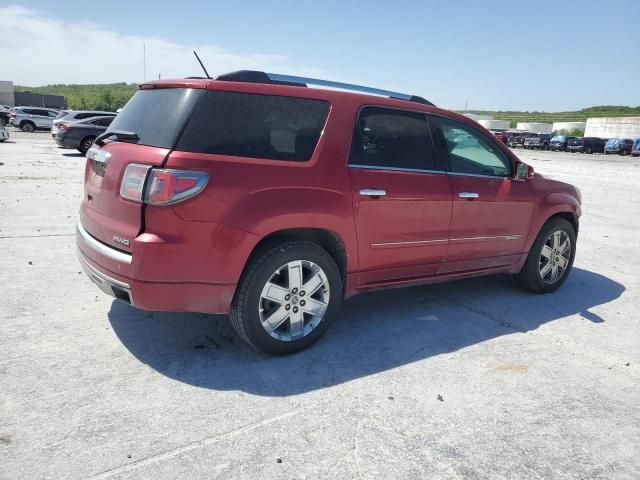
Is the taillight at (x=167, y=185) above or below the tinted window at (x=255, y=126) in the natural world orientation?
below

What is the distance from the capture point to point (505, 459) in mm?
2615

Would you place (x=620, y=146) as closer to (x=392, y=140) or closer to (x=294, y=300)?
(x=392, y=140)

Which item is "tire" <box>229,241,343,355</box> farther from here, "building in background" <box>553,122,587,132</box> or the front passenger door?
"building in background" <box>553,122,587,132</box>

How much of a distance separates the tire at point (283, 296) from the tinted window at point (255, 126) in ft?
2.09

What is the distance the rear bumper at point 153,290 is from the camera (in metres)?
3.11

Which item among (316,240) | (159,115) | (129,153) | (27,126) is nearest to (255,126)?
(159,115)

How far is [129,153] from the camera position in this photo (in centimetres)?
325

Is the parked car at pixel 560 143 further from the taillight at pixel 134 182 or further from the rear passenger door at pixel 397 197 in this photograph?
the taillight at pixel 134 182

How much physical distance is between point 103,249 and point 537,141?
53.1 meters

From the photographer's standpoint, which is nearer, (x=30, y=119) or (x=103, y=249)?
(x=103, y=249)

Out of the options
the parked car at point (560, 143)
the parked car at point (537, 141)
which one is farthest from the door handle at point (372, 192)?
the parked car at point (537, 141)

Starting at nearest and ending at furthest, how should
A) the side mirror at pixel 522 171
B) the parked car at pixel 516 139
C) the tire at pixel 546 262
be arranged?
the side mirror at pixel 522 171 → the tire at pixel 546 262 → the parked car at pixel 516 139

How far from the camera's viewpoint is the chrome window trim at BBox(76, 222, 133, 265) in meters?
3.15

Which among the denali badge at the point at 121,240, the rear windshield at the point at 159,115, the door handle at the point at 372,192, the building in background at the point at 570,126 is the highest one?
the building in background at the point at 570,126
